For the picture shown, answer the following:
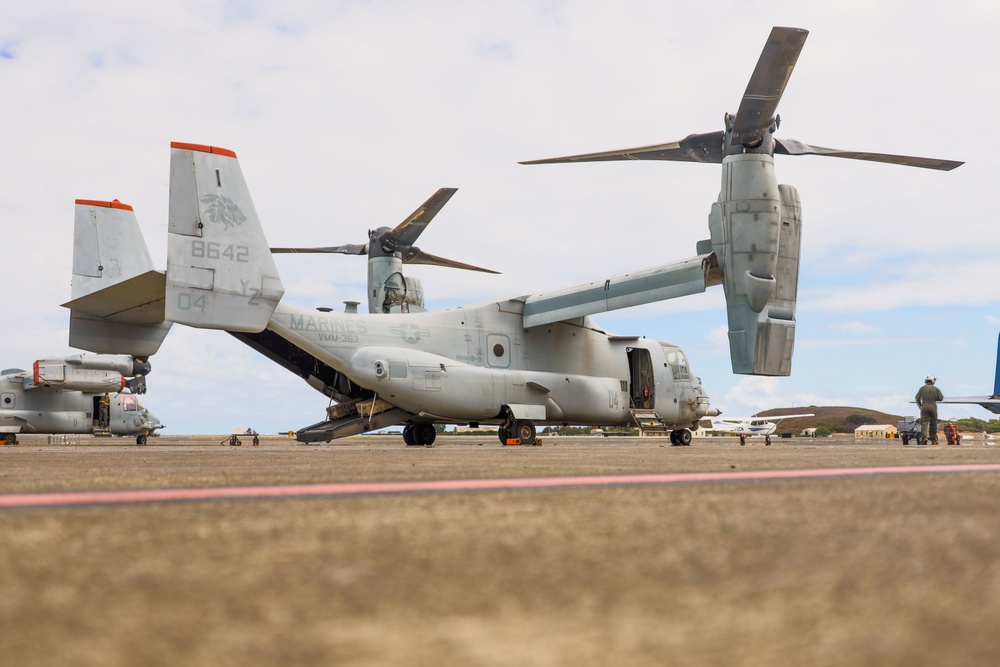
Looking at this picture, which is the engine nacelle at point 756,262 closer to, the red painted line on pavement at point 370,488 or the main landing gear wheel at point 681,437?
the main landing gear wheel at point 681,437

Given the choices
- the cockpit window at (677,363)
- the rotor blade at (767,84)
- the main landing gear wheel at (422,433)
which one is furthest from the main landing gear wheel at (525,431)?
the rotor blade at (767,84)

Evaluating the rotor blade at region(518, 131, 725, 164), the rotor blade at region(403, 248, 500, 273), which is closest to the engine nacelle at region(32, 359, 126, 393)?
the rotor blade at region(403, 248, 500, 273)

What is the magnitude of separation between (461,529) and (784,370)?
47.8 ft

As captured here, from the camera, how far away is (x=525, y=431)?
734 inches

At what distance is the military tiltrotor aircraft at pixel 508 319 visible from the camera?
1310 centimetres

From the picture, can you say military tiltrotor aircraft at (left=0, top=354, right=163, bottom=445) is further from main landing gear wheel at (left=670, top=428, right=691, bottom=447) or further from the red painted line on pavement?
the red painted line on pavement

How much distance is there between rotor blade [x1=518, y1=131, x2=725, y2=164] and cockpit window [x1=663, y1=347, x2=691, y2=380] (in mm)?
5558

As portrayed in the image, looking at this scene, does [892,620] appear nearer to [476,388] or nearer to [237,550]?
[237,550]

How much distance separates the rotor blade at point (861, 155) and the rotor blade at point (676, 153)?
1241 millimetres

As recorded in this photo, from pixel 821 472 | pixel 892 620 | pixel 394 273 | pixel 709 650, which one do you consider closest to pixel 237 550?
pixel 709 650

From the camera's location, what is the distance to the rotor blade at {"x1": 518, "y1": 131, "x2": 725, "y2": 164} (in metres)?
16.8

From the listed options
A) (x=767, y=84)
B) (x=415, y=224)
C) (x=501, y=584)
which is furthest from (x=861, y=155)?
(x=501, y=584)

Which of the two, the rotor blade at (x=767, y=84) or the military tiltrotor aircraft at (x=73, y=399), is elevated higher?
the rotor blade at (x=767, y=84)

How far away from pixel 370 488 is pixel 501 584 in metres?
2.58
